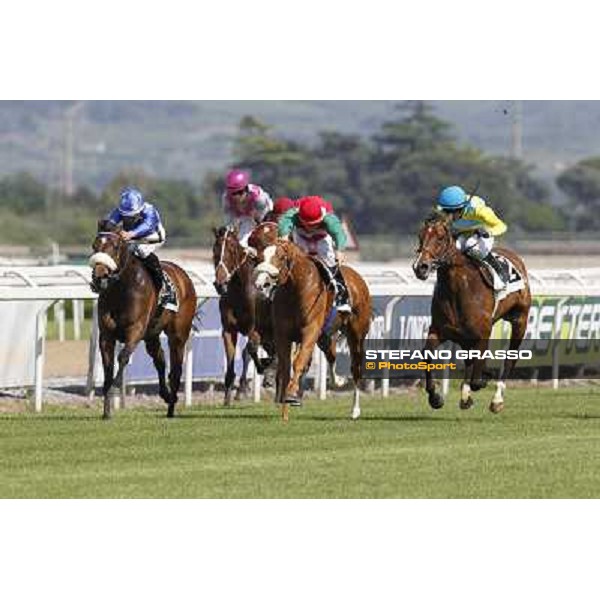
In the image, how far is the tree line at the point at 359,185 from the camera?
98.3m

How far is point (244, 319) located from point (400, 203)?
89.7m

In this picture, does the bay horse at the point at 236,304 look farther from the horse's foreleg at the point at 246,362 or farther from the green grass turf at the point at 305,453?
the green grass turf at the point at 305,453

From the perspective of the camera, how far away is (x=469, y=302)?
1641cm

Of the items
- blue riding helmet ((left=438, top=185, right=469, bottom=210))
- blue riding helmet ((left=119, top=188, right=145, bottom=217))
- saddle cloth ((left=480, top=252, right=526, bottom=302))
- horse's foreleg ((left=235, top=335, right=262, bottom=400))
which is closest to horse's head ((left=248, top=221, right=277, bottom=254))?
blue riding helmet ((left=119, top=188, right=145, bottom=217))

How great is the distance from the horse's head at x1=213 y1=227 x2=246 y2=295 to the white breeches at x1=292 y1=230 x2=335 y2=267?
1168mm

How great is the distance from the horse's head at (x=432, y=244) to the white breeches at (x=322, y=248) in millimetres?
743

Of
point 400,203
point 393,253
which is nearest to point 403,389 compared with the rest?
point 393,253

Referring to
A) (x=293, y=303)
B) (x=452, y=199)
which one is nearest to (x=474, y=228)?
(x=452, y=199)

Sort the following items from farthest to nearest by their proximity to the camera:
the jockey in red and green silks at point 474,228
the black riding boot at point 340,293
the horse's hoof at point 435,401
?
the jockey in red and green silks at point 474,228 < the black riding boot at point 340,293 < the horse's hoof at point 435,401

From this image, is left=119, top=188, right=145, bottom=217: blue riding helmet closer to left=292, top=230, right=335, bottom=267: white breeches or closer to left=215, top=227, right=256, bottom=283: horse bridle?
left=292, top=230, right=335, bottom=267: white breeches

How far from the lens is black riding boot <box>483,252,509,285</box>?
16.7 m

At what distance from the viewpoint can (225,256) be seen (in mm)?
17438

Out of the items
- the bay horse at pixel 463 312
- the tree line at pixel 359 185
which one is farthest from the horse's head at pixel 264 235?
the tree line at pixel 359 185

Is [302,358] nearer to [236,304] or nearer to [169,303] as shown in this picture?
[169,303]
